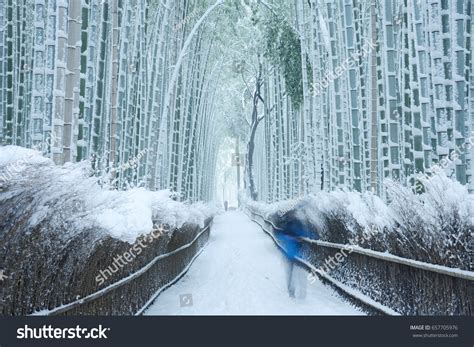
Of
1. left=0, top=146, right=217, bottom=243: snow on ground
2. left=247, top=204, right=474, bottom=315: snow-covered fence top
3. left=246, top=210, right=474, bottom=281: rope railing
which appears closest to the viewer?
left=0, top=146, right=217, bottom=243: snow on ground

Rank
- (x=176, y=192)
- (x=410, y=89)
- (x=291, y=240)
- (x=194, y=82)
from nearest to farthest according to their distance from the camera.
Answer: (x=410, y=89) → (x=291, y=240) → (x=176, y=192) → (x=194, y=82)

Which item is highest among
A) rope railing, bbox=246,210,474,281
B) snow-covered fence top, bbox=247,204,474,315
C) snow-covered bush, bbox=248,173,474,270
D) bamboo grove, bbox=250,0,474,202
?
bamboo grove, bbox=250,0,474,202

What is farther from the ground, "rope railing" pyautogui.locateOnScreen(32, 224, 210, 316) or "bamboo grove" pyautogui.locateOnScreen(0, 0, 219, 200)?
"bamboo grove" pyautogui.locateOnScreen(0, 0, 219, 200)

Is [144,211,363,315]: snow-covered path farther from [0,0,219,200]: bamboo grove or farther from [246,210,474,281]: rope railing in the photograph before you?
[0,0,219,200]: bamboo grove

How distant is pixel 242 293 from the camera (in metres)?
6.76

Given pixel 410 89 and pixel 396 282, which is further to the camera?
pixel 410 89

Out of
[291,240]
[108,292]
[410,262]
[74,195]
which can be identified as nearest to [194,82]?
[291,240]

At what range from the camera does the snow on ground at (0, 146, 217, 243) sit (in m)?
2.44

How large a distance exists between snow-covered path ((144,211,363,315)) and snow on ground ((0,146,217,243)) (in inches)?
55.5

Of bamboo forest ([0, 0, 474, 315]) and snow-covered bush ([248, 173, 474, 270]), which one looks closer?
bamboo forest ([0, 0, 474, 315])

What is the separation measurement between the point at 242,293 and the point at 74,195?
401 cm

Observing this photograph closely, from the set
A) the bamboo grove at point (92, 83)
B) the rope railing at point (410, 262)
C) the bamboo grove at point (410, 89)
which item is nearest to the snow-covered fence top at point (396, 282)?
the rope railing at point (410, 262)

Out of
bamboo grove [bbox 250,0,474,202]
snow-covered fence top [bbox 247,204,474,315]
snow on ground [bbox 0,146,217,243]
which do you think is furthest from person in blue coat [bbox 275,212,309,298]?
snow on ground [bbox 0,146,217,243]

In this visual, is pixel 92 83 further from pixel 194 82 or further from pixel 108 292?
pixel 194 82
